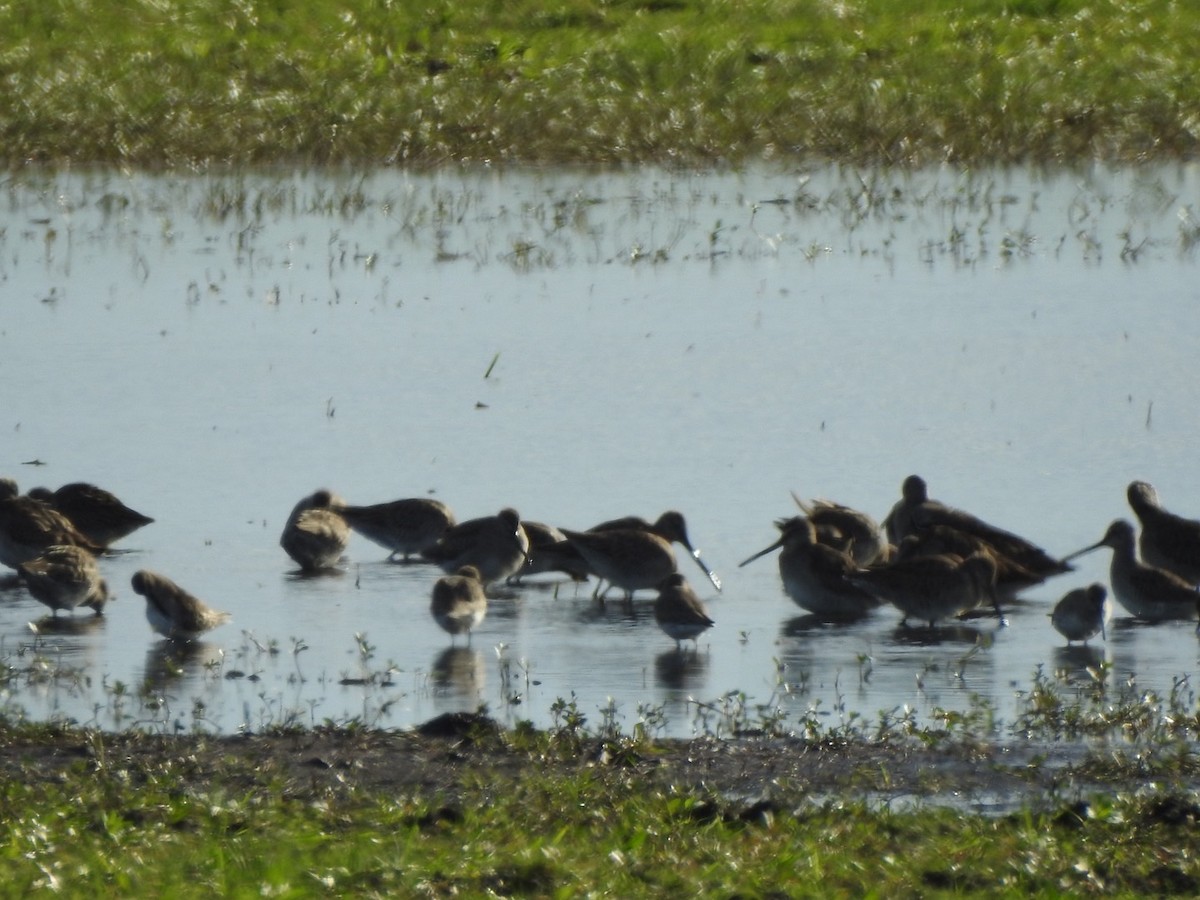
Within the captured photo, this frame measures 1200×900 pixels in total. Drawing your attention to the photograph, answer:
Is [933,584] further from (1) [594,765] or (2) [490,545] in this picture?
(1) [594,765]

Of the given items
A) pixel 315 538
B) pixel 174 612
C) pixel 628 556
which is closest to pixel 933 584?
pixel 628 556

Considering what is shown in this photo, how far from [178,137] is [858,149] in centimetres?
713

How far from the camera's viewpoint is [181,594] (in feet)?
30.8

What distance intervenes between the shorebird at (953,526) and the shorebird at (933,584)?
0.50 m

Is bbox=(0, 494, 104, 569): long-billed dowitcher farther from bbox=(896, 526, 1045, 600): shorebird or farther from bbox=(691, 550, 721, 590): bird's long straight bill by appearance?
bbox=(896, 526, 1045, 600): shorebird

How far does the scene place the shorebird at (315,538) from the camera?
10.9 m

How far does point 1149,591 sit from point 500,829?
14.2ft

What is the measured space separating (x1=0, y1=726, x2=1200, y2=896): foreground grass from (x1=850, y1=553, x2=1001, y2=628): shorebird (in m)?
2.41

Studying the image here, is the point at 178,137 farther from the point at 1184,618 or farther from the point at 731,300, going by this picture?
the point at 1184,618

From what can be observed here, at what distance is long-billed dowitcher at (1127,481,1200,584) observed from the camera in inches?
423

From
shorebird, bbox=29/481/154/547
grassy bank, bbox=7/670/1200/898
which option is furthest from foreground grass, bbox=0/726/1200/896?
shorebird, bbox=29/481/154/547

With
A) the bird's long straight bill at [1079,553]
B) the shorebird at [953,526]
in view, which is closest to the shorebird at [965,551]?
the shorebird at [953,526]

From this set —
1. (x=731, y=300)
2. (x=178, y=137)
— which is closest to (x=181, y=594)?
(x=731, y=300)

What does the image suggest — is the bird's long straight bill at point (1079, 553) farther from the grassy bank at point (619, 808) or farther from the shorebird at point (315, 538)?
the shorebird at point (315, 538)
